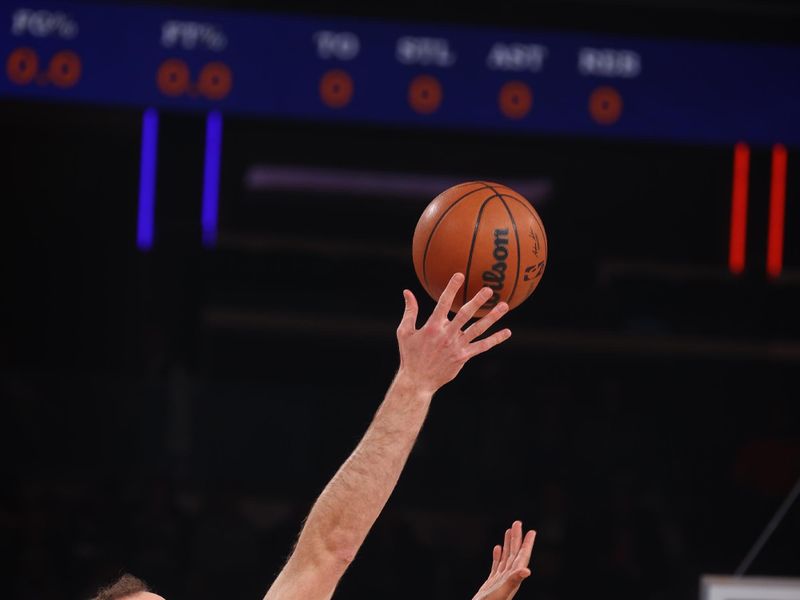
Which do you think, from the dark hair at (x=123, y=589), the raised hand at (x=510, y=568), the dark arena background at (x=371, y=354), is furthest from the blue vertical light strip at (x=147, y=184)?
the dark hair at (x=123, y=589)

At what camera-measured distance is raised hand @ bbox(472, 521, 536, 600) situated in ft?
6.91

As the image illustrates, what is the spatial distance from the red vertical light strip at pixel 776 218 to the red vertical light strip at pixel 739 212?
9 centimetres

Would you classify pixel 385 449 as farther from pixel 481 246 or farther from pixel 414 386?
pixel 481 246

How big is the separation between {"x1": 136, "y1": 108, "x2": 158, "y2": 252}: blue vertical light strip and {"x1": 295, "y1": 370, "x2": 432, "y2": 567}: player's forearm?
10.3ft

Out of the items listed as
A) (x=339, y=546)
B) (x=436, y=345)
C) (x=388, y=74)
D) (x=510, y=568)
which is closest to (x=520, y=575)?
(x=510, y=568)

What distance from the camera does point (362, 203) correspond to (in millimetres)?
4836

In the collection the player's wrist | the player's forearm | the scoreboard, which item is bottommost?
the player's forearm

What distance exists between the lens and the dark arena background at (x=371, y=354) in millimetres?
4793

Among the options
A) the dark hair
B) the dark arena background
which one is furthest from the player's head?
the dark arena background

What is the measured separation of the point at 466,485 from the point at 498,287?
272 cm

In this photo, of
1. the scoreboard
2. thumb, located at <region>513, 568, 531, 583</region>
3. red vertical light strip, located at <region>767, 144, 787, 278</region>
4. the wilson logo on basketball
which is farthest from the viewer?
red vertical light strip, located at <region>767, 144, 787, 278</region>

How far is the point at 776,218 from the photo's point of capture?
4785 mm
